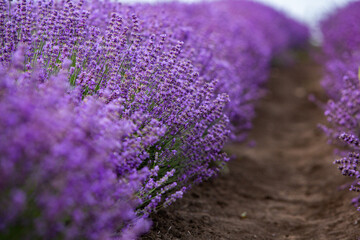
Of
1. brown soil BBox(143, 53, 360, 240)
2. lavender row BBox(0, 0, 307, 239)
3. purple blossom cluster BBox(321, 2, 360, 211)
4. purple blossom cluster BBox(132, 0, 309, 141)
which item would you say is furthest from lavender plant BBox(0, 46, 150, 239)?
purple blossom cluster BBox(132, 0, 309, 141)

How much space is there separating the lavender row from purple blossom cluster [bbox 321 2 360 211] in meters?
0.85

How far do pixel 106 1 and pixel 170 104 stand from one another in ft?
6.18

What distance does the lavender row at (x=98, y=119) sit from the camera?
4.28 ft

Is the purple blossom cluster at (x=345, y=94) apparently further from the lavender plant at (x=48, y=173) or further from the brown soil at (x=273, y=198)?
the lavender plant at (x=48, y=173)

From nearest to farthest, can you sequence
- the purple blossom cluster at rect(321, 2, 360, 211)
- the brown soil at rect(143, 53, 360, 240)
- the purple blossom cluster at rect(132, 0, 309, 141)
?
the purple blossom cluster at rect(321, 2, 360, 211) → the brown soil at rect(143, 53, 360, 240) → the purple blossom cluster at rect(132, 0, 309, 141)

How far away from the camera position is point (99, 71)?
261 cm

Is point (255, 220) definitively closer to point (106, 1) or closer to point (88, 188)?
point (88, 188)

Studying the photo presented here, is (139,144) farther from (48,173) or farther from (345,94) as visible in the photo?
(345,94)

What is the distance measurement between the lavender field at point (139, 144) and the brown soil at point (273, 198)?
19 millimetres

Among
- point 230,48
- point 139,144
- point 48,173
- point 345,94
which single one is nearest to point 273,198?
point 345,94

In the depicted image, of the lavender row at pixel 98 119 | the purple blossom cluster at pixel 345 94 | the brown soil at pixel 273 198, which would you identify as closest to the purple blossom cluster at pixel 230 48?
the lavender row at pixel 98 119

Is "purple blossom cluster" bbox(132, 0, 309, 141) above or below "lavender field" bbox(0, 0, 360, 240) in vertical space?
above

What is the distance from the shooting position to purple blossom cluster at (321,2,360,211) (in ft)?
8.34

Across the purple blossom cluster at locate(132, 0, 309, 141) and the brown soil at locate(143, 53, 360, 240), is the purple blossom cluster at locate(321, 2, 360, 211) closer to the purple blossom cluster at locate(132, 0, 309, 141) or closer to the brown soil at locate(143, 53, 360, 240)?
the brown soil at locate(143, 53, 360, 240)
